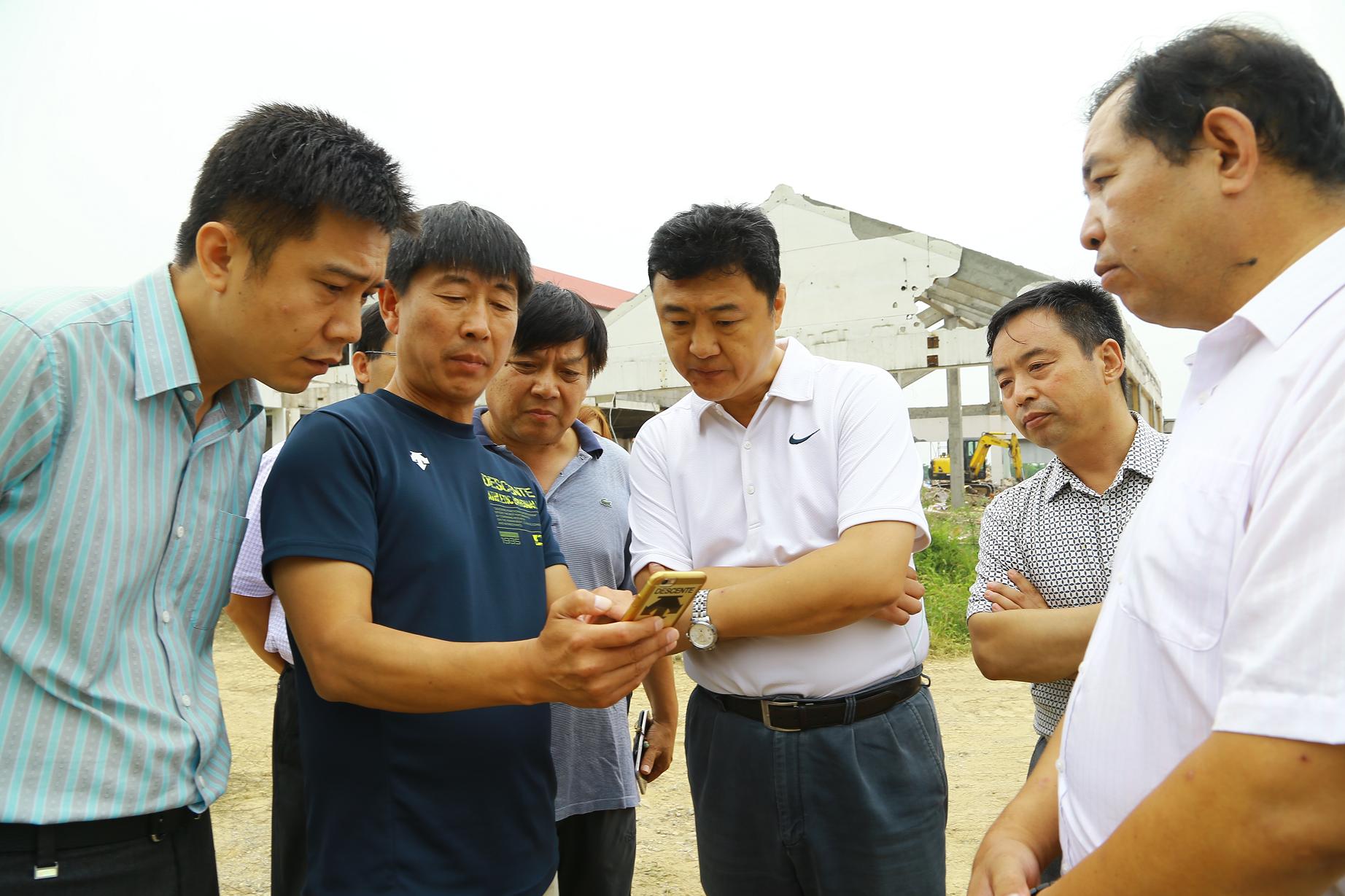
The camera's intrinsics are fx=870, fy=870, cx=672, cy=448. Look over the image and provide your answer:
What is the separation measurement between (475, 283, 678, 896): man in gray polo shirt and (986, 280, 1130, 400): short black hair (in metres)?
1.43

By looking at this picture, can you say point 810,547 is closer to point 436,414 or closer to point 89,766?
point 436,414

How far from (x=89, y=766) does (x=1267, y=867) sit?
1.77m

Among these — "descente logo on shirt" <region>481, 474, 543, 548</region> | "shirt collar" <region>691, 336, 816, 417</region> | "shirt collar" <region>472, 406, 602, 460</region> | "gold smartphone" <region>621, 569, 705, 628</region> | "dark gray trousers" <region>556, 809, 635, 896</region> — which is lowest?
"dark gray trousers" <region>556, 809, 635, 896</region>

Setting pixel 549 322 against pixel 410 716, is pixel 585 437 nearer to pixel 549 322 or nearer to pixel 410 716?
pixel 549 322

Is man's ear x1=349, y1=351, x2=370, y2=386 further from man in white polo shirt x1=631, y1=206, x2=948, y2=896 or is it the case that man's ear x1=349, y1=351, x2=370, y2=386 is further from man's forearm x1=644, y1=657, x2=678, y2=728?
man's forearm x1=644, y1=657, x2=678, y2=728

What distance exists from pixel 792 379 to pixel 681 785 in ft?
12.6

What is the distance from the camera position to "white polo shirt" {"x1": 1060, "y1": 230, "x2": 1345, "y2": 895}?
0.98 metres

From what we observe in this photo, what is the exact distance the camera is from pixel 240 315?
69.5 inches

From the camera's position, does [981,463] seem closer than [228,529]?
No

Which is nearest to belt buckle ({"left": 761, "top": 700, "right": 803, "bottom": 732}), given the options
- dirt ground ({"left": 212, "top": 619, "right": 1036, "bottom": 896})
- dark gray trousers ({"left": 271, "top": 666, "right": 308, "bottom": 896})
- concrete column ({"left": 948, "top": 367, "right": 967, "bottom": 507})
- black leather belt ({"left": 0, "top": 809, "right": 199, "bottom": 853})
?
black leather belt ({"left": 0, "top": 809, "right": 199, "bottom": 853})

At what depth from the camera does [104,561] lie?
5.14ft

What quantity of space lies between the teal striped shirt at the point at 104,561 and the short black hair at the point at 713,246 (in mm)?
1259

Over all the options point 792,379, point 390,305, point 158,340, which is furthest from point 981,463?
point 158,340

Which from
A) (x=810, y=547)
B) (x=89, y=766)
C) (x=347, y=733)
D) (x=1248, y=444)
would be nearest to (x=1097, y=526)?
(x=810, y=547)
